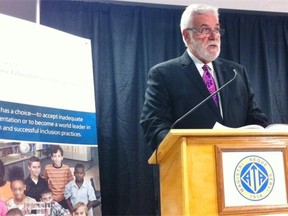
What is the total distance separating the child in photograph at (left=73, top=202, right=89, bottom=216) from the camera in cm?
228

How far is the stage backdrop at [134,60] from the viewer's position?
9.62 feet

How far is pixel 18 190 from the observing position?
2.09 m

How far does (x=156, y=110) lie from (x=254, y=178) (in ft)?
2.38

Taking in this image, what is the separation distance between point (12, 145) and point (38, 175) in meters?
0.21

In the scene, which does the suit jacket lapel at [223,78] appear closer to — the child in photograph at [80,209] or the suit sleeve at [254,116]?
the suit sleeve at [254,116]

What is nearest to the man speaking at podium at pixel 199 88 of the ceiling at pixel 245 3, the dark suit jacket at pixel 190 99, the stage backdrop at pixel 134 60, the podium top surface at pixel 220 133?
the dark suit jacket at pixel 190 99

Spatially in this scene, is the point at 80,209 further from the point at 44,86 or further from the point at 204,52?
the point at 204,52

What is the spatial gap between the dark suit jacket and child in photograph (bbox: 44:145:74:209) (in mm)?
585

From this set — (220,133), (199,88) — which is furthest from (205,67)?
(220,133)

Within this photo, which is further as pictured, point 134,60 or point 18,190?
point 134,60

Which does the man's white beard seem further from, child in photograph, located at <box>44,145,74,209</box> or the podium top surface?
child in photograph, located at <box>44,145,74,209</box>

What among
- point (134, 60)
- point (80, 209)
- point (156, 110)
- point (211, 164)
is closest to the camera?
point (211, 164)

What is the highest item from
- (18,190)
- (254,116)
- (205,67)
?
(205,67)

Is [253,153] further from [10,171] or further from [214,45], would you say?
[10,171]
